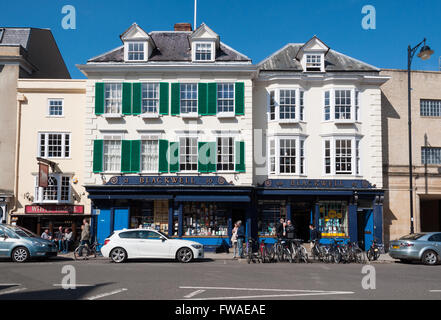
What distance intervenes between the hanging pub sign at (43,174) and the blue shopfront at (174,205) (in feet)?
7.35

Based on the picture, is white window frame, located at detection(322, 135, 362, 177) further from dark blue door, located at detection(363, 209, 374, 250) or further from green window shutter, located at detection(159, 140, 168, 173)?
green window shutter, located at detection(159, 140, 168, 173)

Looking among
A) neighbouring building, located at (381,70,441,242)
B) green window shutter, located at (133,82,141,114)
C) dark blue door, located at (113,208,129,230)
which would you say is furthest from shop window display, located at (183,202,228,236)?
neighbouring building, located at (381,70,441,242)

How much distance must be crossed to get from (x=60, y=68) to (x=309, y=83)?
18276 millimetres

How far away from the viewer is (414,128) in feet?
83.6

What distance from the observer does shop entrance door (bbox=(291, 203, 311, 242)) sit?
79.4ft

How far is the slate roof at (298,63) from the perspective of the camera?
24.6m

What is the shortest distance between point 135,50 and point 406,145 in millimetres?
16615

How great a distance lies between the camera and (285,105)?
78.6ft

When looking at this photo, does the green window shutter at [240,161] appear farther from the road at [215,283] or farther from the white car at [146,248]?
the road at [215,283]

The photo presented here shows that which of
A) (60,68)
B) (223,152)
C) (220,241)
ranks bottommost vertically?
(220,241)

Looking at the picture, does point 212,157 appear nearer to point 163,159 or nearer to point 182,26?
point 163,159

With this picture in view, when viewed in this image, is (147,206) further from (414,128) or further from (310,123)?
(414,128)

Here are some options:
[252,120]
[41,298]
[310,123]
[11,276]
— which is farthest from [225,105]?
[41,298]
